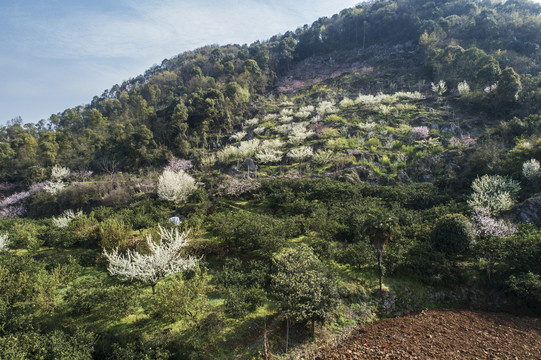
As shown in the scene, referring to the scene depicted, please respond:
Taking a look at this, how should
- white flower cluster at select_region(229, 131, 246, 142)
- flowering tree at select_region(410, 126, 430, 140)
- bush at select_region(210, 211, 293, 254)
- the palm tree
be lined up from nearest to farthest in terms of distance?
the palm tree
bush at select_region(210, 211, 293, 254)
flowering tree at select_region(410, 126, 430, 140)
white flower cluster at select_region(229, 131, 246, 142)

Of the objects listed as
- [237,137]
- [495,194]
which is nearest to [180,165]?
[237,137]

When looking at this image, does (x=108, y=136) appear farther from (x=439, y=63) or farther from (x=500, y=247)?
(x=439, y=63)

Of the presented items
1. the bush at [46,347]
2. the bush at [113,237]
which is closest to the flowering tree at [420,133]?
the bush at [113,237]

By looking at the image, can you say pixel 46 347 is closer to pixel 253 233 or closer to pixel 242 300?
pixel 242 300

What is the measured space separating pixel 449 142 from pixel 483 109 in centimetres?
1370

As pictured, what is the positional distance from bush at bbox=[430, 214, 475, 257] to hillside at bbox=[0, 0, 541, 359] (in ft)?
0.28

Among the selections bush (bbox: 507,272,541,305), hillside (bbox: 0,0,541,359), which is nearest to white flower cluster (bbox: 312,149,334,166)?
hillside (bbox: 0,0,541,359)

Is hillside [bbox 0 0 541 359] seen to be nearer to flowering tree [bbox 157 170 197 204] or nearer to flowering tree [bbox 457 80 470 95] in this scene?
flowering tree [bbox 157 170 197 204]

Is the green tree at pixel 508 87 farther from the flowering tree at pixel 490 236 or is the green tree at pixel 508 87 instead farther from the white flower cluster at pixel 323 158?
the flowering tree at pixel 490 236

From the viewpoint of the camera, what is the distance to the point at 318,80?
6650 centimetres

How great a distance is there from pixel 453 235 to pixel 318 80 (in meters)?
61.2

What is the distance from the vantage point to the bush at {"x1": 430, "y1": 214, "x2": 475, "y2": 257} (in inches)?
508

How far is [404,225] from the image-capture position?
16.2 m

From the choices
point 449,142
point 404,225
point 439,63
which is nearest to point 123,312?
point 404,225
